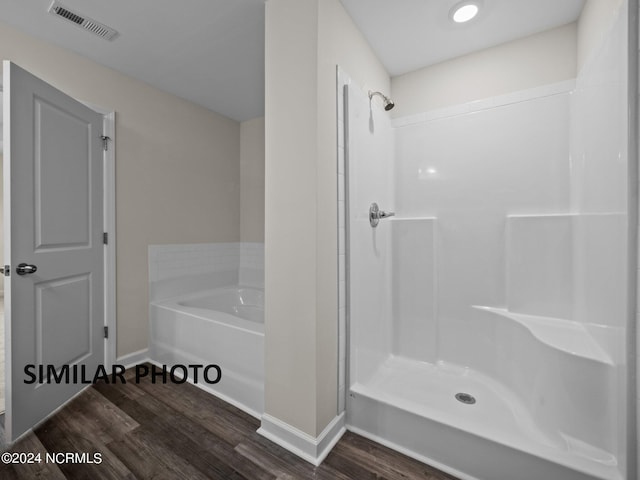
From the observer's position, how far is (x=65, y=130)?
1.85 m

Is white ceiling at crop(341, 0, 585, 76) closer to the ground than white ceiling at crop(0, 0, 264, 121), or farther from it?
closer to the ground

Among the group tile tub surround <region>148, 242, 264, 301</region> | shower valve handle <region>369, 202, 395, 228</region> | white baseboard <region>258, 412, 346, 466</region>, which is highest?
shower valve handle <region>369, 202, 395, 228</region>

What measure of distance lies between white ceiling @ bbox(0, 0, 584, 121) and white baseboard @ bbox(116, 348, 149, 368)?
222 centimetres

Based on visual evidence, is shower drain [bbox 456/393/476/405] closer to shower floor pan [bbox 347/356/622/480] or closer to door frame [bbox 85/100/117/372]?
shower floor pan [bbox 347/356/622/480]

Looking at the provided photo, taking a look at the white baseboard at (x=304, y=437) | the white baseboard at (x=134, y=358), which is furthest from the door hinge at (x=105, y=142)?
the white baseboard at (x=304, y=437)

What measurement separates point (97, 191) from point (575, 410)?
9.86 ft

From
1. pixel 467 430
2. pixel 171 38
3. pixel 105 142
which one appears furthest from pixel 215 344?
pixel 171 38

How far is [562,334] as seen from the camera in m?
1.55

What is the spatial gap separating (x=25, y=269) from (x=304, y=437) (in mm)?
1665

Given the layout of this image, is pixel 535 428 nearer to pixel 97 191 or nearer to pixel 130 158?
pixel 97 191

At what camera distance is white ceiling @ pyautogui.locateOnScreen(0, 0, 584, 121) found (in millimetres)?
1617

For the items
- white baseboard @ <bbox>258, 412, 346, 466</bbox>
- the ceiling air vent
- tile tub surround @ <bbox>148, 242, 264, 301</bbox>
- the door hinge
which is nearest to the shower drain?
white baseboard @ <bbox>258, 412, 346, 466</bbox>

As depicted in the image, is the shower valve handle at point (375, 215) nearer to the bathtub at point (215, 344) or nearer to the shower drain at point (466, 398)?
the bathtub at point (215, 344)

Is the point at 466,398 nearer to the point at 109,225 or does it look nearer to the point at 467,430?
the point at 467,430
